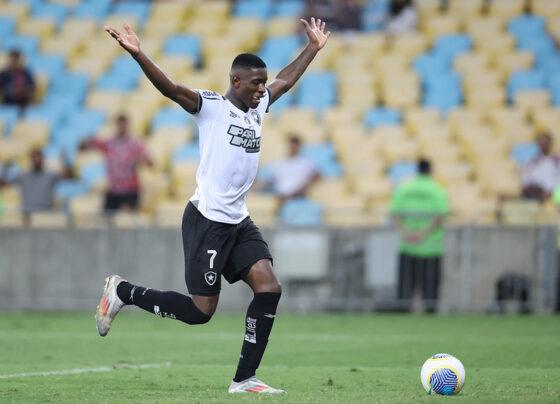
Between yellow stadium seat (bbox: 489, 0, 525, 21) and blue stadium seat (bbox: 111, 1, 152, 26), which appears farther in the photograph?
blue stadium seat (bbox: 111, 1, 152, 26)

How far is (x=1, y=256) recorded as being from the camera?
17.5 m

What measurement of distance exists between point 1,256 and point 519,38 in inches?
446

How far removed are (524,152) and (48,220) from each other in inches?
337

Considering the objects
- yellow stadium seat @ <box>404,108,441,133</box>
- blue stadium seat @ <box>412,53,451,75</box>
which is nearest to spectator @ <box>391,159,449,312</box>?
yellow stadium seat @ <box>404,108,441,133</box>

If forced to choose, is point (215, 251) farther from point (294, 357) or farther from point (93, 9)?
point (93, 9)

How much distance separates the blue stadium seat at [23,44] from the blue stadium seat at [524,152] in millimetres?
11171

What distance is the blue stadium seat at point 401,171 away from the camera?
1877cm

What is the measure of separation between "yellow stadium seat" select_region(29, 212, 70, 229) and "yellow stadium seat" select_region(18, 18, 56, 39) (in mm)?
7988

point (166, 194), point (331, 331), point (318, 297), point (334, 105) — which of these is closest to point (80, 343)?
point (331, 331)

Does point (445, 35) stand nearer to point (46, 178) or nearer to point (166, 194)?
point (166, 194)

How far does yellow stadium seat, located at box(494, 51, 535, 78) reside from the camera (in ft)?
68.0

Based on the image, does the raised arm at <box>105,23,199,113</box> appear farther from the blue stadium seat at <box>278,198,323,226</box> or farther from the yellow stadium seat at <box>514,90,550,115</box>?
the yellow stadium seat at <box>514,90,550,115</box>

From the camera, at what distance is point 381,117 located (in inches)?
805

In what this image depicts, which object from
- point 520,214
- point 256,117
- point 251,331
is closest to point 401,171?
point 520,214
